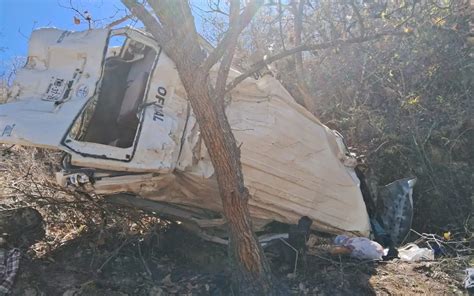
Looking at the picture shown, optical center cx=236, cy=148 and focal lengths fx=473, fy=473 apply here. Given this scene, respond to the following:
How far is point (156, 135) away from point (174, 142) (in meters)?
0.16

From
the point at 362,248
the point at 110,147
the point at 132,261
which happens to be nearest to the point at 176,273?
the point at 132,261

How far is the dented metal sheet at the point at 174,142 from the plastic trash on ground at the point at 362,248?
0.29 m

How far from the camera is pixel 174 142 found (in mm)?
3609

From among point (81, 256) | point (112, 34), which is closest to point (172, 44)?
point (112, 34)

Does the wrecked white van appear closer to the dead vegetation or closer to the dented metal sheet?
the dented metal sheet

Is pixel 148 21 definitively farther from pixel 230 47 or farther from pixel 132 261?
pixel 132 261

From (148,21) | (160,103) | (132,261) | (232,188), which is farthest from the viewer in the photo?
(132,261)

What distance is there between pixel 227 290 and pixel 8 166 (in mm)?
2304

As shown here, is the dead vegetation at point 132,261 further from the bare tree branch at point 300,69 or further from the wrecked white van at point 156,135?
the bare tree branch at point 300,69

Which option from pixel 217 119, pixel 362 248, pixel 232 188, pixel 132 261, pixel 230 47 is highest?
pixel 230 47

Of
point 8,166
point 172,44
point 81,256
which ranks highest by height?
point 172,44

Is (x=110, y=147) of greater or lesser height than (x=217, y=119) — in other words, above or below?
below

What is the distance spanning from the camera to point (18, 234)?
400 cm

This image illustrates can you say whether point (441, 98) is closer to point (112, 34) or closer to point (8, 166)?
point (112, 34)
